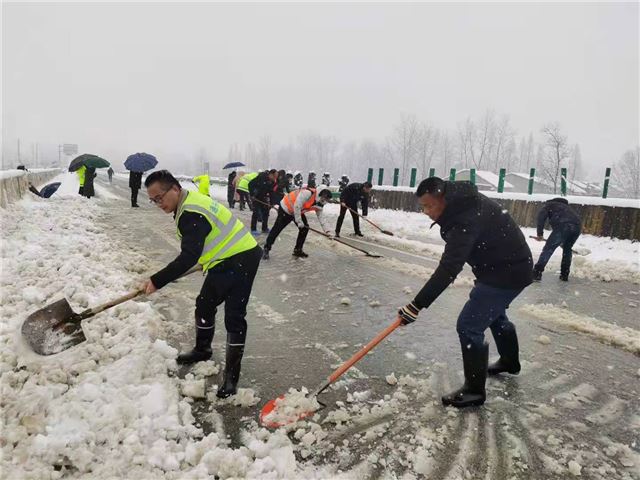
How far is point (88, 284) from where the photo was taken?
5273 mm

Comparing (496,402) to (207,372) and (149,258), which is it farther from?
(149,258)

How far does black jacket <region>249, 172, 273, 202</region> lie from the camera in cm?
1160

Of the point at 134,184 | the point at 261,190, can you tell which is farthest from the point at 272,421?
the point at 134,184

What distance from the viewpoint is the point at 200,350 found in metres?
3.87

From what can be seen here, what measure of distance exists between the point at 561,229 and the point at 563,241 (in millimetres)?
246

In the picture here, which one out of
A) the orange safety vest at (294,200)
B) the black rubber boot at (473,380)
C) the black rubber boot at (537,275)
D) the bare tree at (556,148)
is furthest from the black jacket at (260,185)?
the bare tree at (556,148)

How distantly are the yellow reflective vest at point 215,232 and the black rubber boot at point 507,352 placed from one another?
2.35 metres

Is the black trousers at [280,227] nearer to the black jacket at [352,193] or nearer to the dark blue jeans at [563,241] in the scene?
the black jacket at [352,193]

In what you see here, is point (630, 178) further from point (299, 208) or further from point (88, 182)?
point (299, 208)

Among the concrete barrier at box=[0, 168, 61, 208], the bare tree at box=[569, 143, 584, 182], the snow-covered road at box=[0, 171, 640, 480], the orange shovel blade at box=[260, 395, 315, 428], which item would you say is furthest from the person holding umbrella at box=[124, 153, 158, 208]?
the bare tree at box=[569, 143, 584, 182]

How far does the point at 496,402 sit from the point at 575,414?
0.57 meters

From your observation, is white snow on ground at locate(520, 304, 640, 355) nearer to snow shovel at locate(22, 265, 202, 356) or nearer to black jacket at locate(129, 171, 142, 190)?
snow shovel at locate(22, 265, 202, 356)

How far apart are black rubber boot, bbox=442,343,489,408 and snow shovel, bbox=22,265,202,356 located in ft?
8.49

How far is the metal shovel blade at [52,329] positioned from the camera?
3.19 metres
